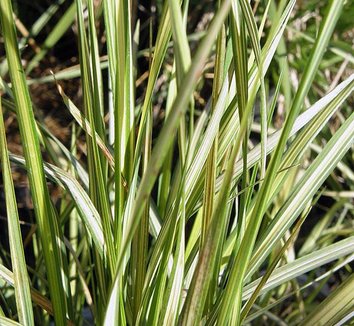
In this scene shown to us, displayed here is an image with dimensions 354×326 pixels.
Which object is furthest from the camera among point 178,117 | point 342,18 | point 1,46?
point 1,46

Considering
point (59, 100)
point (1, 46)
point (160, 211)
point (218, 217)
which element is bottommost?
point (218, 217)

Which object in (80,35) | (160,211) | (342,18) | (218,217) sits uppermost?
(342,18)

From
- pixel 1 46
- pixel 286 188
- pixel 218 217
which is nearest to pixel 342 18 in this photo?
pixel 286 188

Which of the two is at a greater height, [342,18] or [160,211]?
[342,18]

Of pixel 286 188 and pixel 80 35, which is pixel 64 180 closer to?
pixel 80 35

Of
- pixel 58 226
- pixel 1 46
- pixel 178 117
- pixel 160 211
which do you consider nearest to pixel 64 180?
pixel 58 226

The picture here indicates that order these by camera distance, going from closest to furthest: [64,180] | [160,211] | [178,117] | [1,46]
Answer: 1. [178,117]
2. [64,180]
3. [160,211]
4. [1,46]

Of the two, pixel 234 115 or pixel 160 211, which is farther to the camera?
pixel 160 211

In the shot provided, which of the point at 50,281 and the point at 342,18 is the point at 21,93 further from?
the point at 342,18

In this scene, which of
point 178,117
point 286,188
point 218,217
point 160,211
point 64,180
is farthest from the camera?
point 286,188
